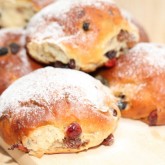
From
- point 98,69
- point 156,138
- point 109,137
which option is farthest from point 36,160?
point 98,69

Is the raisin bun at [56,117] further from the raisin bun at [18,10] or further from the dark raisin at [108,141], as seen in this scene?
the raisin bun at [18,10]

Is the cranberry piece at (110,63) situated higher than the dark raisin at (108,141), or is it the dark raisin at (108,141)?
the cranberry piece at (110,63)

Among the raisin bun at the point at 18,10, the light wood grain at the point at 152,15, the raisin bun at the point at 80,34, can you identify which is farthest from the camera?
the light wood grain at the point at 152,15

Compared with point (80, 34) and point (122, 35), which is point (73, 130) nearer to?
point (80, 34)

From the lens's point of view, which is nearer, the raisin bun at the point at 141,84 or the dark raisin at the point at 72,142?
the dark raisin at the point at 72,142

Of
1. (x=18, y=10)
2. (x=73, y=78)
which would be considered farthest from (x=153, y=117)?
(x=18, y=10)

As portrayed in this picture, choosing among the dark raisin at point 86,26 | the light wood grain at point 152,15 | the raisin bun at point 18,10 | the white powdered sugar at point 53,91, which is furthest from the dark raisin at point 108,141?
the light wood grain at point 152,15

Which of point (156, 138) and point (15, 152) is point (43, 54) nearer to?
point (15, 152)
